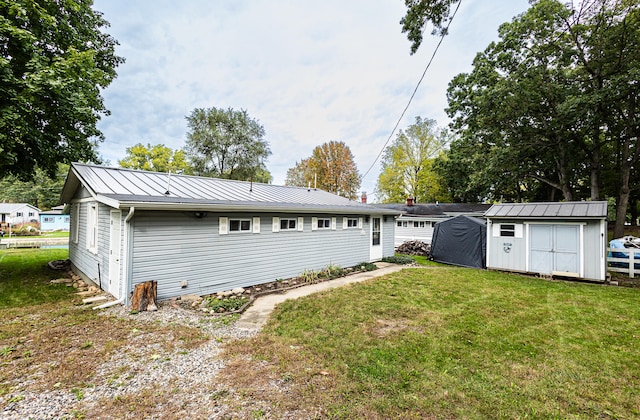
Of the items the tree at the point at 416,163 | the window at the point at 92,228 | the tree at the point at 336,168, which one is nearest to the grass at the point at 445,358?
the window at the point at 92,228

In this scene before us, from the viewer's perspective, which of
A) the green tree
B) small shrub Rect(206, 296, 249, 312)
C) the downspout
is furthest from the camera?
the green tree

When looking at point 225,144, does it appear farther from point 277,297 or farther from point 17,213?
point 17,213

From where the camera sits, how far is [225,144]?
25.5m

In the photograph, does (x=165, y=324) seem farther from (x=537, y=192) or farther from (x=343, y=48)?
(x=537, y=192)

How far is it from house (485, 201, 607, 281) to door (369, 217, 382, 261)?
4183 millimetres

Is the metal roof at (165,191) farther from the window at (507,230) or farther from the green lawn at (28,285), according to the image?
the window at (507,230)

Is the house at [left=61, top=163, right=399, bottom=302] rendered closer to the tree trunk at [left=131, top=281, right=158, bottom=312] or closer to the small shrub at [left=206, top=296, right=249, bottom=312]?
the tree trunk at [left=131, top=281, right=158, bottom=312]

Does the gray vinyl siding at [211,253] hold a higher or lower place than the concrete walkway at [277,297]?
higher

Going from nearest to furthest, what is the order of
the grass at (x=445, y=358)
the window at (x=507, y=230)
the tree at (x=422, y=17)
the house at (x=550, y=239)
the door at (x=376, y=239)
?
the grass at (x=445, y=358) → the tree at (x=422, y=17) → the house at (x=550, y=239) → the window at (x=507, y=230) → the door at (x=376, y=239)

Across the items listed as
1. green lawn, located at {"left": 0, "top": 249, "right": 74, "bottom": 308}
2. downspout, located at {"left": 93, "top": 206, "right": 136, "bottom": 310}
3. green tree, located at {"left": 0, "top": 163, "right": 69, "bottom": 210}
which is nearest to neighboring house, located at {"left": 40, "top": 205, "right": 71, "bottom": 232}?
green tree, located at {"left": 0, "top": 163, "right": 69, "bottom": 210}

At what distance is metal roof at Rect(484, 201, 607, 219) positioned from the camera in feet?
27.0

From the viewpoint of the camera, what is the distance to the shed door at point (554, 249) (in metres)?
8.57

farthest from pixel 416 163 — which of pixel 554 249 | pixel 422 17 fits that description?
pixel 422 17

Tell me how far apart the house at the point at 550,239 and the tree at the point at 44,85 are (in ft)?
45.9
